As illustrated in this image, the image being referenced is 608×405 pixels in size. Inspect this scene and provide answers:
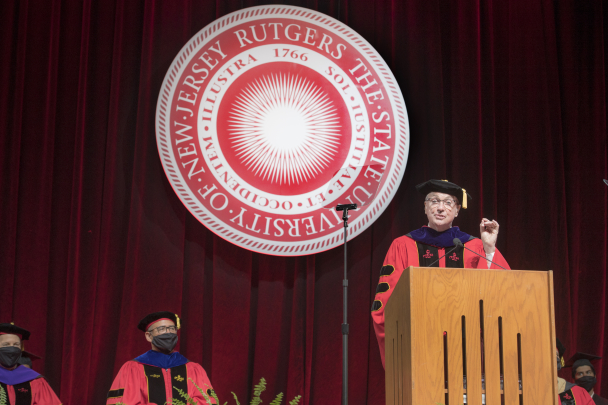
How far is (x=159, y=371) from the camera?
3537mm

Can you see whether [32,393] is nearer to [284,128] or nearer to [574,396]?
[284,128]

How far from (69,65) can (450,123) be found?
2518 millimetres

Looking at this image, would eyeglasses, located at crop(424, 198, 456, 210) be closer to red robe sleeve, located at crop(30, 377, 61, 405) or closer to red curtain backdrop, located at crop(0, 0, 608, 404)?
red curtain backdrop, located at crop(0, 0, 608, 404)

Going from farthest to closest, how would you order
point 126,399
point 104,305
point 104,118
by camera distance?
1. point 104,118
2. point 104,305
3. point 126,399

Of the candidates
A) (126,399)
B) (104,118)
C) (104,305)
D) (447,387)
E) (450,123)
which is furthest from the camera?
(450,123)

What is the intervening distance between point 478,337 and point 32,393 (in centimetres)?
263

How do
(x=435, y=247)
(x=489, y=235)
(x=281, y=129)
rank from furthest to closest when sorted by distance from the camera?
1. (x=281, y=129)
2. (x=435, y=247)
3. (x=489, y=235)

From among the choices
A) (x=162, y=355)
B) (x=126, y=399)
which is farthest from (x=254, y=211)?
(x=126, y=399)

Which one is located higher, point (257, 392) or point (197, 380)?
point (257, 392)

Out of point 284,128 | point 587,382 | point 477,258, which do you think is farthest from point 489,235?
point 284,128

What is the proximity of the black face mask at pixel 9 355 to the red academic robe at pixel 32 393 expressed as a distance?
12cm

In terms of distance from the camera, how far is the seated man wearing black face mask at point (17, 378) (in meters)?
3.44

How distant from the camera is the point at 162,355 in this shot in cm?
359

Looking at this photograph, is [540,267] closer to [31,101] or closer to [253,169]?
[253,169]
